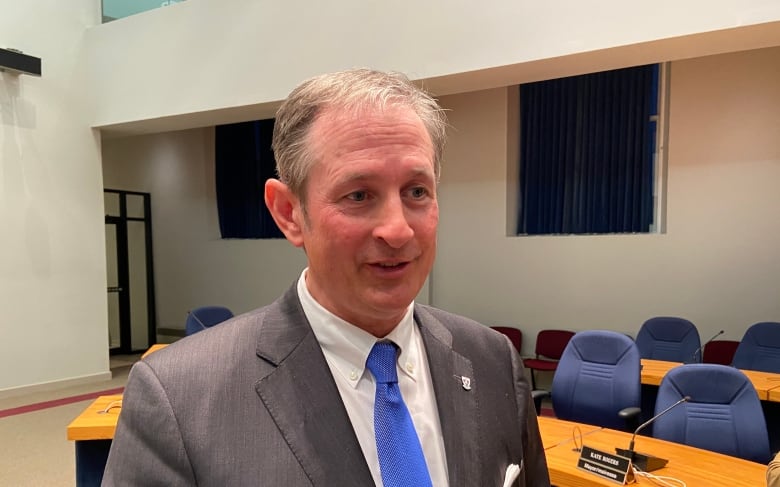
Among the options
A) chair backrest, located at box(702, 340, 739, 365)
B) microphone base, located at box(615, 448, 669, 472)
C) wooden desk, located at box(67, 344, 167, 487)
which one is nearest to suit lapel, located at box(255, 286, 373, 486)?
microphone base, located at box(615, 448, 669, 472)

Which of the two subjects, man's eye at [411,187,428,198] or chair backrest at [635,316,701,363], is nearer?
man's eye at [411,187,428,198]

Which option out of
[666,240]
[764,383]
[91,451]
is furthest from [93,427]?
[666,240]

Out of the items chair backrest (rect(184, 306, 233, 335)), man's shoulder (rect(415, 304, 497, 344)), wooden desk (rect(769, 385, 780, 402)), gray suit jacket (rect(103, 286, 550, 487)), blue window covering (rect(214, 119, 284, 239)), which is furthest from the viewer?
blue window covering (rect(214, 119, 284, 239))

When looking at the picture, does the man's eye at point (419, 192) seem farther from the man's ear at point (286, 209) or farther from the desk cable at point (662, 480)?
the desk cable at point (662, 480)

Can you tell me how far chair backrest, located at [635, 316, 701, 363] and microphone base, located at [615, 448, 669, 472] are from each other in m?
2.37

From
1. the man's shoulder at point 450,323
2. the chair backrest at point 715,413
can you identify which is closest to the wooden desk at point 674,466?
the chair backrest at point 715,413

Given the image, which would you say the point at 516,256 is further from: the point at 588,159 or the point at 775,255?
the point at 775,255

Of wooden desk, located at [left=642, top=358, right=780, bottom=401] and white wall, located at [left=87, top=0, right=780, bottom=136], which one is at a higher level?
white wall, located at [left=87, top=0, right=780, bottom=136]

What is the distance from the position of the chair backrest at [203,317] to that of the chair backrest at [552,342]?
10.5ft

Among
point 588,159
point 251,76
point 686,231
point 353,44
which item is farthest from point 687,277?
point 251,76

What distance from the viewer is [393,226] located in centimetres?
74

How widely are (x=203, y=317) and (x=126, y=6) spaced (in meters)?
3.98

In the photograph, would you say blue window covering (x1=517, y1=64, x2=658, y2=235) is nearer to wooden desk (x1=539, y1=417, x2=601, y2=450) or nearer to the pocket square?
wooden desk (x1=539, y1=417, x2=601, y2=450)

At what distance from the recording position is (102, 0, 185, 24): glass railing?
20.0 feet
